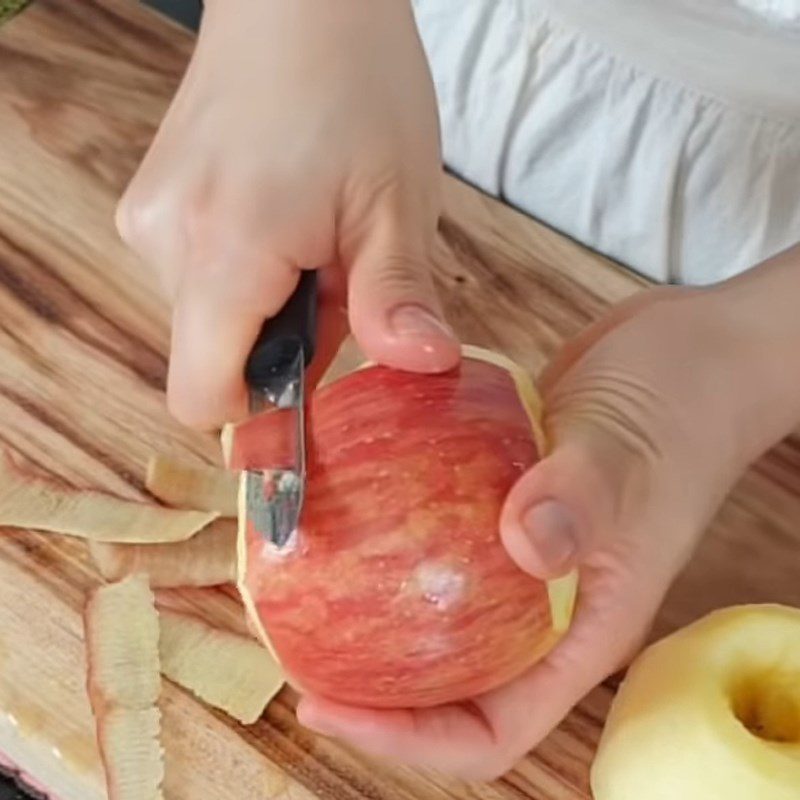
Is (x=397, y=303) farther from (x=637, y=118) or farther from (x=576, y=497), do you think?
(x=637, y=118)

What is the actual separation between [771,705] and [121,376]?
0.40m

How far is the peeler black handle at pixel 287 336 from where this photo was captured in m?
0.74

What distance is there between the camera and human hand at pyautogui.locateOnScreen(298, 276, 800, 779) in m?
0.75

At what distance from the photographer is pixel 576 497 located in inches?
27.2

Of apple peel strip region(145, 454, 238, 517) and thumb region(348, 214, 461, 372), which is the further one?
apple peel strip region(145, 454, 238, 517)

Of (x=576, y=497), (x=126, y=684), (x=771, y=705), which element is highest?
(x=576, y=497)

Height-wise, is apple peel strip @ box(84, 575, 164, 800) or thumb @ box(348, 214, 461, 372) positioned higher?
thumb @ box(348, 214, 461, 372)

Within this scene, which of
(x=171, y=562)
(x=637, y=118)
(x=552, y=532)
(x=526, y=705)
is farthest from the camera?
(x=637, y=118)

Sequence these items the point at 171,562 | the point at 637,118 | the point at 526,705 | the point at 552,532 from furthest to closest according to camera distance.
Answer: the point at 637,118
the point at 171,562
the point at 526,705
the point at 552,532

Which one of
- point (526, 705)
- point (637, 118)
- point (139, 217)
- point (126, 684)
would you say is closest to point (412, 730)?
point (526, 705)

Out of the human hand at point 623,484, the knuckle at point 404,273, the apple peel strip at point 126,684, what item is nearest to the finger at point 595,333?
the human hand at point 623,484

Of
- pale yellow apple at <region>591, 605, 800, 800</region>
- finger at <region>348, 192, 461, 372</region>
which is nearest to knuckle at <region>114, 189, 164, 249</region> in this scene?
finger at <region>348, 192, 461, 372</region>

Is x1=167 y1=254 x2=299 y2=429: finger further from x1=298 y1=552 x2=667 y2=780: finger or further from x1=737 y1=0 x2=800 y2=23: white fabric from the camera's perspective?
x1=737 y1=0 x2=800 y2=23: white fabric

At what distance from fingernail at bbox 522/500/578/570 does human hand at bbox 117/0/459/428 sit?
0.10m
